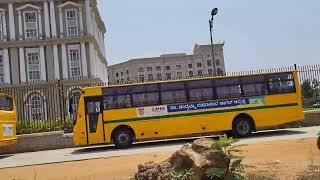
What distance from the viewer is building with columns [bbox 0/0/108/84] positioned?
275 ft

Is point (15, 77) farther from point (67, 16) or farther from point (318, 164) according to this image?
point (318, 164)

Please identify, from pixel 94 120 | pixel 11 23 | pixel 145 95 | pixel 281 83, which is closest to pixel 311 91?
pixel 281 83

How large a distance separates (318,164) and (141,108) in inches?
473

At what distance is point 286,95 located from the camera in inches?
905

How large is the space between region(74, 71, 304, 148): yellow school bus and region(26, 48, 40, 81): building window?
64.8 m

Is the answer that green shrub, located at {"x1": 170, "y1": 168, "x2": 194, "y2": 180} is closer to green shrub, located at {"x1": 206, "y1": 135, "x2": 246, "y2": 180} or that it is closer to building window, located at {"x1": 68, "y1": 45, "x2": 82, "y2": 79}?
green shrub, located at {"x1": 206, "y1": 135, "x2": 246, "y2": 180}

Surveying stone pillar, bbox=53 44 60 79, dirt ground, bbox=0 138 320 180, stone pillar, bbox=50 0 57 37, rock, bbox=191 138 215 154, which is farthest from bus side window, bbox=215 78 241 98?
stone pillar, bbox=50 0 57 37

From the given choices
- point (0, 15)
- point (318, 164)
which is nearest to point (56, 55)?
point (0, 15)

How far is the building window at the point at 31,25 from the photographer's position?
279 feet

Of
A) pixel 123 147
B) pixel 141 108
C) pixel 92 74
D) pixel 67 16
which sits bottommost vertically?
pixel 123 147

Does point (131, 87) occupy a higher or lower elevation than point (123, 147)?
higher

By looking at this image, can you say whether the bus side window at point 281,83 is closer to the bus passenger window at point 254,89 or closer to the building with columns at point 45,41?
the bus passenger window at point 254,89

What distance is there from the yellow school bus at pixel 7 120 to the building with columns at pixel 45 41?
60.5m

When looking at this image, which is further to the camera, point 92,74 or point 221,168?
point 92,74
